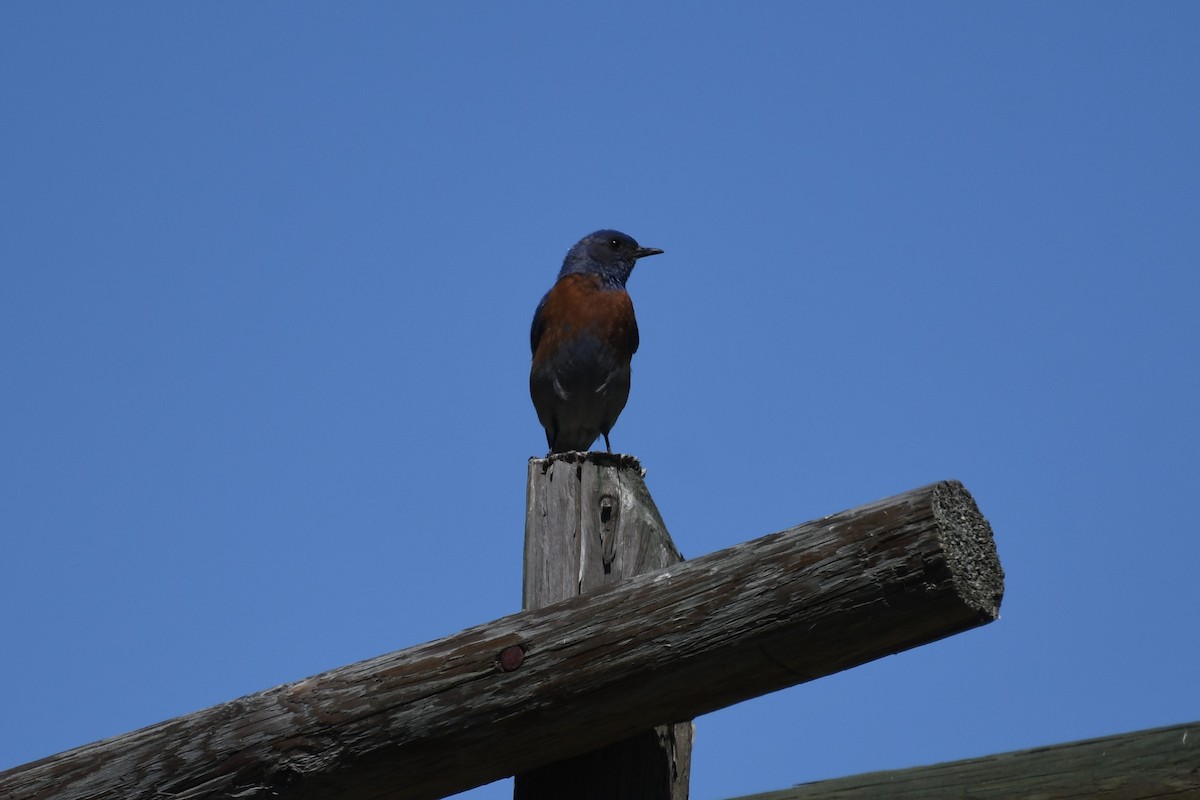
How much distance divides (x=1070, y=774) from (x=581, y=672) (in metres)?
0.89

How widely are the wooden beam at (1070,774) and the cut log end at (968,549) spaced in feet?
0.99

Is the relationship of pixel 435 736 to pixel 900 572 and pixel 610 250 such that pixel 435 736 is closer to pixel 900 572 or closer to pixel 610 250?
pixel 900 572

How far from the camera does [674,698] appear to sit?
253 centimetres

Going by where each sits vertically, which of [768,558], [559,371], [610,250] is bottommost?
[768,558]

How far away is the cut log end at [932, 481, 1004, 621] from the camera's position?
2.24m

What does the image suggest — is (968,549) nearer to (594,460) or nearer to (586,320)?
(594,460)

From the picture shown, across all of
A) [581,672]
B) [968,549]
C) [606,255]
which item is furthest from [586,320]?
[968,549]

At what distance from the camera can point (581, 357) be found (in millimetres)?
8031

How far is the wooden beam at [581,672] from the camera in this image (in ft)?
7.52

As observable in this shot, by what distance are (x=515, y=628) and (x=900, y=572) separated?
30.9 inches

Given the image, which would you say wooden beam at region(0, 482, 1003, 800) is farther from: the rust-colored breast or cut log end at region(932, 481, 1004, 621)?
the rust-colored breast

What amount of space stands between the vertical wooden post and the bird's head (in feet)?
17.3

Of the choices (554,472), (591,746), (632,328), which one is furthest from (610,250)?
(591,746)

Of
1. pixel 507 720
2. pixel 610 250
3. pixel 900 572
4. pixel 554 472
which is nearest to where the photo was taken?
pixel 900 572
